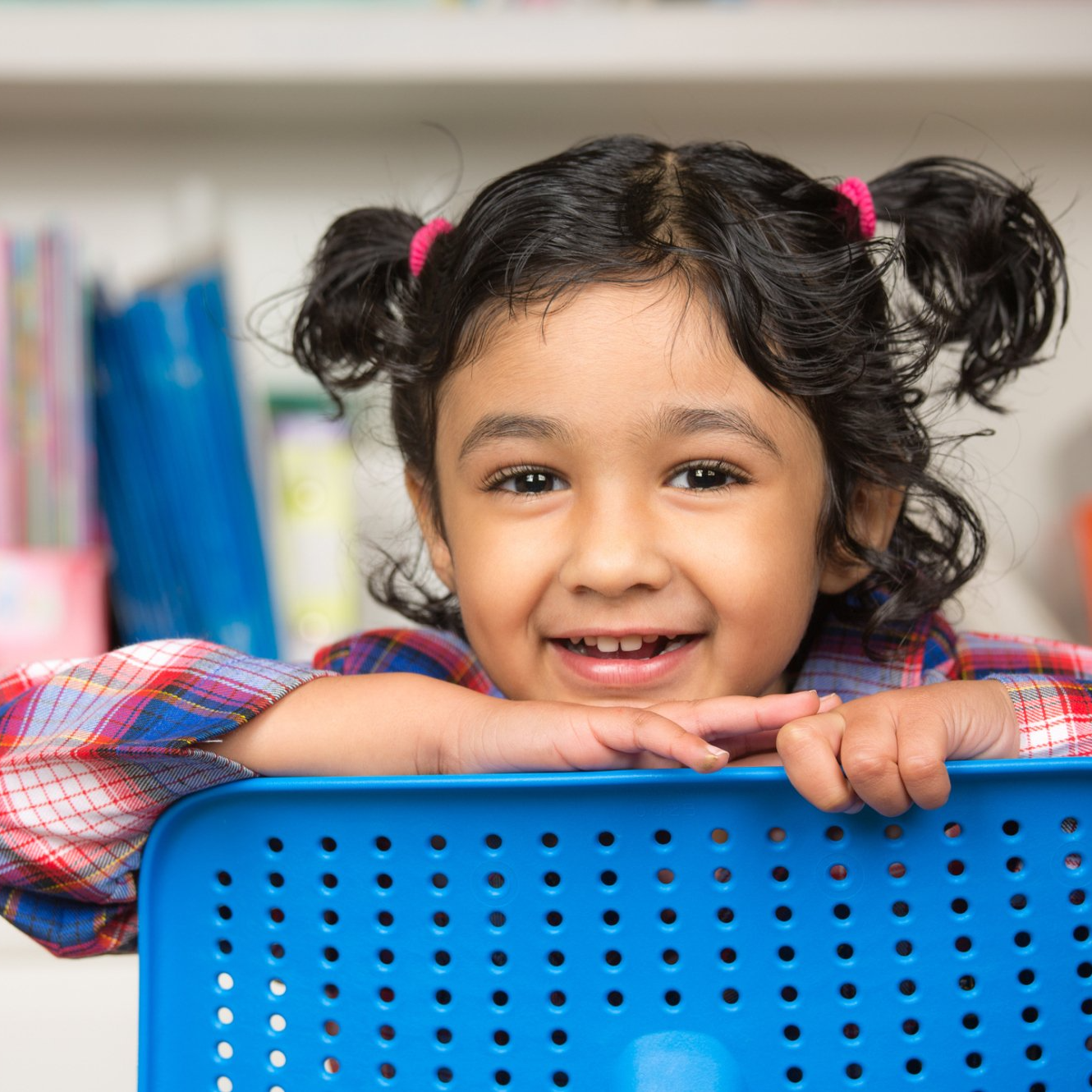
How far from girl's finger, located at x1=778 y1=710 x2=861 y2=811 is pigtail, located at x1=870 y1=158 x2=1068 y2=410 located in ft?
1.65

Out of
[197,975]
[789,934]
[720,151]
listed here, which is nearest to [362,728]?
[197,975]

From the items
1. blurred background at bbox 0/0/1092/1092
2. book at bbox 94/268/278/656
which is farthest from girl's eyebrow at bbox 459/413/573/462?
book at bbox 94/268/278/656

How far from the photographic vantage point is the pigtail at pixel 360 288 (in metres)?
1.01

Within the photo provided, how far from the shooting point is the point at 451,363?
0.88m

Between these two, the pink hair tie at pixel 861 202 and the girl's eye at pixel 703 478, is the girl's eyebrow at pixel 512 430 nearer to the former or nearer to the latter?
the girl's eye at pixel 703 478

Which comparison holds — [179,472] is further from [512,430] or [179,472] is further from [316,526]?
[512,430]

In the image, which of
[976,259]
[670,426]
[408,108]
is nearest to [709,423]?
[670,426]

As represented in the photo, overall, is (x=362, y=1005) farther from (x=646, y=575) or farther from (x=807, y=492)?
(x=807, y=492)

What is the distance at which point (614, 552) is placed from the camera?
0.75m

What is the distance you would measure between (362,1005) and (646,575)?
310 millimetres

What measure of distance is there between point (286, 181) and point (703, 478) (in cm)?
85

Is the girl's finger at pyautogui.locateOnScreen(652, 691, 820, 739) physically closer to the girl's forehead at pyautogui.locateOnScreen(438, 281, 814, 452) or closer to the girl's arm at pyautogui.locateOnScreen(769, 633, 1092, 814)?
the girl's arm at pyautogui.locateOnScreen(769, 633, 1092, 814)

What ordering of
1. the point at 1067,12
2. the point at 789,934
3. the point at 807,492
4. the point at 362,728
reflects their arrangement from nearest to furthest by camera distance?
1. the point at 789,934
2. the point at 362,728
3. the point at 807,492
4. the point at 1067,12

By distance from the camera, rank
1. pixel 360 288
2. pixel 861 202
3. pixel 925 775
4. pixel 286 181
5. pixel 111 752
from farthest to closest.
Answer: pixel 286 181, pixel 360 288, pixel 861 202, pixel 111 752, pixel 925 775
